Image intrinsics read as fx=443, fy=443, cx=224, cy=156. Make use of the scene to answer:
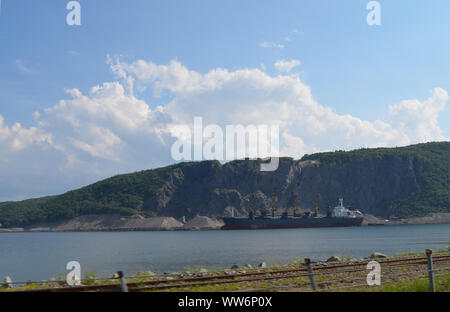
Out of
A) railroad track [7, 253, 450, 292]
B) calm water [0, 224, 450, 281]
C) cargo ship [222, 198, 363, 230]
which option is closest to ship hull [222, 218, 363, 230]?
cargo ship [222, 198, 363, 230]

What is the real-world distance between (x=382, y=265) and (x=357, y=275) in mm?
3649

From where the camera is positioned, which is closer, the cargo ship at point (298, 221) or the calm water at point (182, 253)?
the calm water at point (182, 253)

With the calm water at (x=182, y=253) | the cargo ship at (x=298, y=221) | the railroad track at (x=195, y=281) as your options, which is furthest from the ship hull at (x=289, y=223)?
the railroad track at (x=195, y=281)

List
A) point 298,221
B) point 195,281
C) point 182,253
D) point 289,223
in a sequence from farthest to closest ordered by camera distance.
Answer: point 289,223
point 298,221
point 182,253
point 195,281

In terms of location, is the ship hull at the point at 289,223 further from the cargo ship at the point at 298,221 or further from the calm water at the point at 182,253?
the calm water at the point at 182,253

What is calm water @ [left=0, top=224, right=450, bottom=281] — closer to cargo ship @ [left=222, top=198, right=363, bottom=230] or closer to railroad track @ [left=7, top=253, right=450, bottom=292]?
railroad track @ [left=7, top=253, right=450, bottom=292]

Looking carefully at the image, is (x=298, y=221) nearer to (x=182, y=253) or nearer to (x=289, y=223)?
(x=289, y=223)

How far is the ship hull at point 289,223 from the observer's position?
18012 centimetres

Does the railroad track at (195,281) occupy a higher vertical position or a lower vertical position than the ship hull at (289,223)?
higher

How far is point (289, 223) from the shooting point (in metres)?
181

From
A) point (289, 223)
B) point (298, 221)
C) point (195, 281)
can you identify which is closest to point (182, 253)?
point (195, 281)
